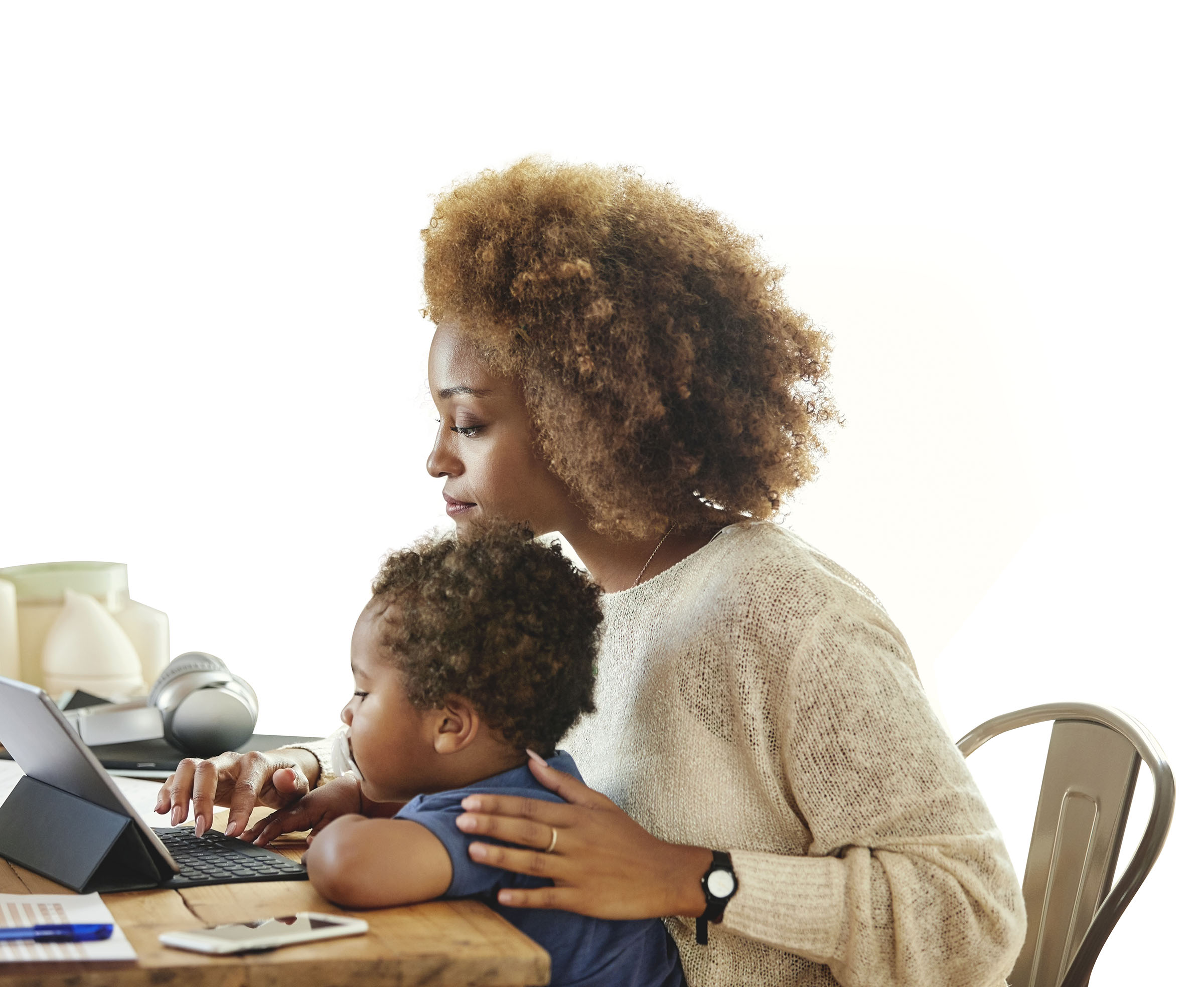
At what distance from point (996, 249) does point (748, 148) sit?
59 cm

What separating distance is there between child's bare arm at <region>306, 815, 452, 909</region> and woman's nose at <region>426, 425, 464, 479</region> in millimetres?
479

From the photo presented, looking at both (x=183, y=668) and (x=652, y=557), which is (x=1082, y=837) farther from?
(x=183, y=668)

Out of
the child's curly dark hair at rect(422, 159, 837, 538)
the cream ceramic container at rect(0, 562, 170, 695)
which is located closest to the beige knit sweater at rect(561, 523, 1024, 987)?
the child's curly dark hair at rect(422, 159, 837, 538)

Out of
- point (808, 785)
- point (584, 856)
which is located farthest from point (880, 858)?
point (584, 856)

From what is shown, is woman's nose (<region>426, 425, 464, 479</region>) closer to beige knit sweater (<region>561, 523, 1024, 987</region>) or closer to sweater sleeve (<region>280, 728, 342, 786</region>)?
beige knit sweater (<region>561, 523, 1024, 987</region>)

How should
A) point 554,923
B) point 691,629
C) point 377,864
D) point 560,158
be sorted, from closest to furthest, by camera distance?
point 377,864, point 554,923, point 691,629, point 560,158

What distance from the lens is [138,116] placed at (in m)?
2.50

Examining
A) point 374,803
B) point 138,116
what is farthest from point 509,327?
point 138,116

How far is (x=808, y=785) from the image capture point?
1004mm

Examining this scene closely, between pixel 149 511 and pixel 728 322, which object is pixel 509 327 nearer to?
pixel 728 322

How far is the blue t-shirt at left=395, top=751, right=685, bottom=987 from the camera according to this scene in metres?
0.87

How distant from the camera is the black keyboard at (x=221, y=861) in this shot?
891 millimetres

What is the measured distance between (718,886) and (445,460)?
545 millimetres

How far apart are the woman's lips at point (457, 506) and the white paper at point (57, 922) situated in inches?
22.1
